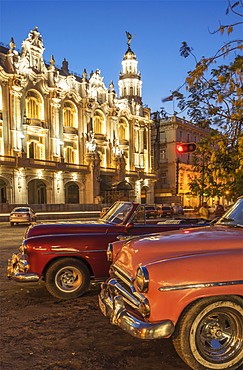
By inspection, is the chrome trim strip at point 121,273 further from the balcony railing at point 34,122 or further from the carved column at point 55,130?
the carved column at point 55,130

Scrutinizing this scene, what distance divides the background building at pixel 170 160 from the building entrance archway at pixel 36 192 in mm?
22762

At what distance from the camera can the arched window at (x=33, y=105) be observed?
4303 centimetres

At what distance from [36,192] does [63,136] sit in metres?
8.15

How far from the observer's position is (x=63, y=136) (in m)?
46.6

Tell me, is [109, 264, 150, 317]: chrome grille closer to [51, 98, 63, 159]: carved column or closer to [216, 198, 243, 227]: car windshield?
[216, 198, 243, 227]: car windshield

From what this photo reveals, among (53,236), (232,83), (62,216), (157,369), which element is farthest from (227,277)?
(62,216)

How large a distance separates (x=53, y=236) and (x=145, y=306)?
3357 millimetres

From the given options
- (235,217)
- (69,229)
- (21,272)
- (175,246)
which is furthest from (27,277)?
→ (235,217)

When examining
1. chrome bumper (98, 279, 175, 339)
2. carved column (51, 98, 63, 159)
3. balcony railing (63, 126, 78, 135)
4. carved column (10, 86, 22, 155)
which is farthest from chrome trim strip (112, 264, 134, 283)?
balcony railing (63, 126, 78, 135)

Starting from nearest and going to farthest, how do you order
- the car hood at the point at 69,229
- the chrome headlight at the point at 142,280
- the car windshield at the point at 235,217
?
the chrome headlight at the point at 142,280 → the car windshield at the point at 235,217 → the car hood at the point at 69,229

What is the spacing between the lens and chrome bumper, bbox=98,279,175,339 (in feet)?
11.3

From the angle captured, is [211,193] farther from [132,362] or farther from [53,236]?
[132,362]

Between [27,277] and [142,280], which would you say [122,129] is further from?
[142,280]

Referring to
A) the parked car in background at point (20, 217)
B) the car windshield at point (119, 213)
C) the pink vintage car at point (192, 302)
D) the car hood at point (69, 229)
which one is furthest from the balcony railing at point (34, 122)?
the pink vintage car at point (192, 302)
